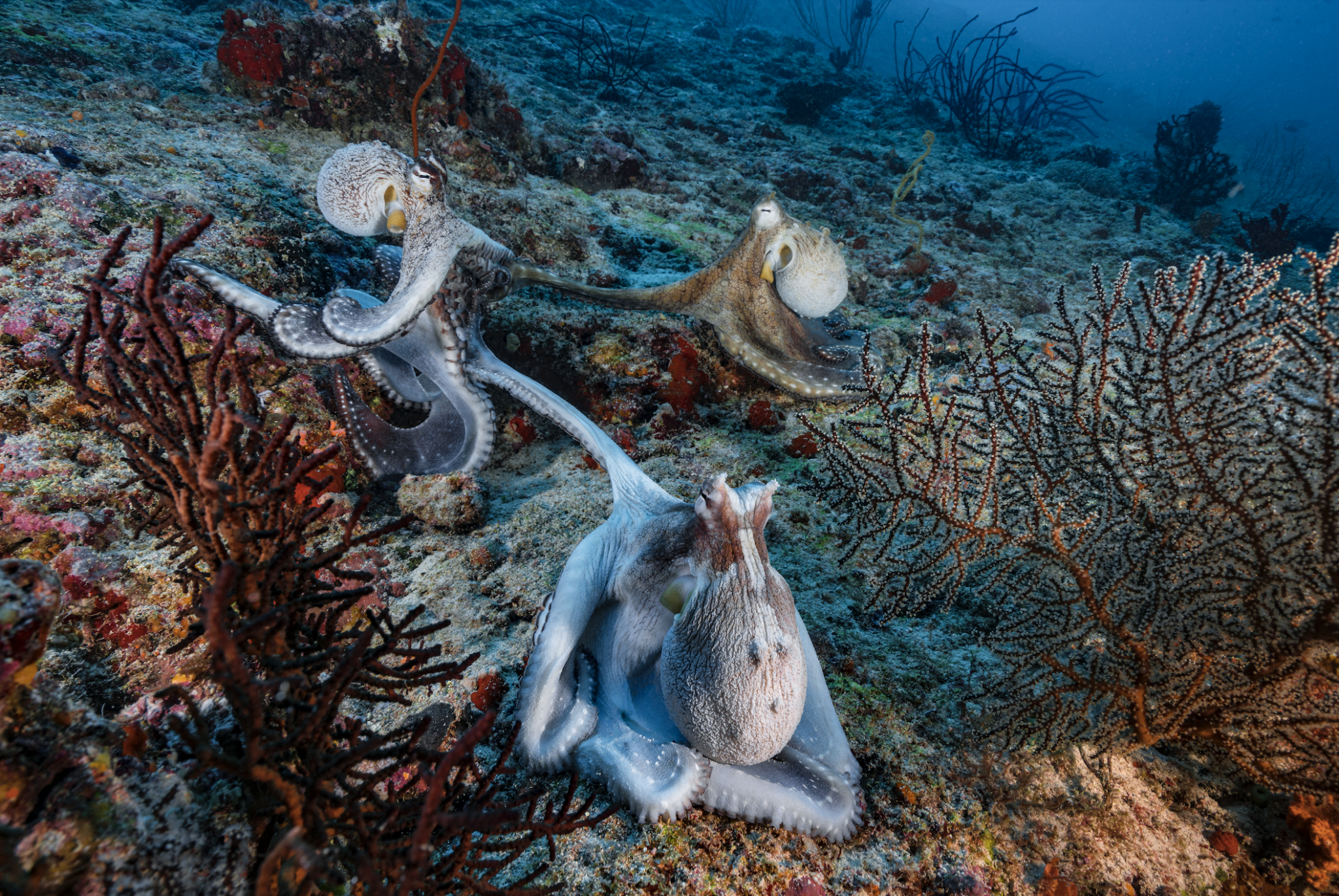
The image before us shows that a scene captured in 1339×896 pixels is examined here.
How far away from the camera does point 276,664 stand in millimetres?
1149

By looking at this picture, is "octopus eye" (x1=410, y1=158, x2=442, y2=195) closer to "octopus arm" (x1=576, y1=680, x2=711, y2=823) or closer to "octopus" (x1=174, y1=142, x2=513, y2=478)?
"octopus" (x1=174, y1=142, x2=513, y2=478)

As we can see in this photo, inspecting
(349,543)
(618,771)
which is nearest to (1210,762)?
(618,771)

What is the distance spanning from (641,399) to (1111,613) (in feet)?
10.3

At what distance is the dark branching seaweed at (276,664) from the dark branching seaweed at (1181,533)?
1984 millimetres

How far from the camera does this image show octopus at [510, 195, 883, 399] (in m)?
4.12

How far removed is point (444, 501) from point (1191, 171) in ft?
63.5

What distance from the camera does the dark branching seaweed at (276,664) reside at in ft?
3.33

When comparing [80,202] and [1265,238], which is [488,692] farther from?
[1265,238]

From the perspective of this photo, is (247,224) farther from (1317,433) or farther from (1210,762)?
(1210,762)

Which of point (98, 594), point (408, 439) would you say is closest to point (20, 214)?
point (408, 439)

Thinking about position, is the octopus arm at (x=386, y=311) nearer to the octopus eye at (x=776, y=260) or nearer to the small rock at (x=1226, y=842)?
the octopus eye at (x=776, y=260)

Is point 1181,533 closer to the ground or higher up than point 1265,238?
closer to the ground

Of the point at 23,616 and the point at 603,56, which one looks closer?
the point at 23,616

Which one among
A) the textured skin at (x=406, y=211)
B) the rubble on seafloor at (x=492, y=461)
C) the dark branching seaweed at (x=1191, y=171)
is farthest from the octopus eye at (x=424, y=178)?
the dark branching seaweed at (x=1191, y=171)
